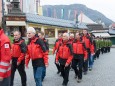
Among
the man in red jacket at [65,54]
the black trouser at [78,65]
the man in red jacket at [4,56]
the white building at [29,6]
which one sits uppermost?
the white building at [29,6]

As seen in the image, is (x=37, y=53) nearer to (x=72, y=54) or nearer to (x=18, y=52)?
(x=18, y=52)

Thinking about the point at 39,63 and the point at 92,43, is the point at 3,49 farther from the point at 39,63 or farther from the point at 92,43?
the point at 92,43

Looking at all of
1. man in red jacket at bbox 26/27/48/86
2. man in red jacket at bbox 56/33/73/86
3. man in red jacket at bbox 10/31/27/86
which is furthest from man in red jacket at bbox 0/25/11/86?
man in red jacket at bbox 56/33/73/86

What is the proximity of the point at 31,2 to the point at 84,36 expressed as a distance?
72950 millimetres

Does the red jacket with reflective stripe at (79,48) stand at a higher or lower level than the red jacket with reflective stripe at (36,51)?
lower

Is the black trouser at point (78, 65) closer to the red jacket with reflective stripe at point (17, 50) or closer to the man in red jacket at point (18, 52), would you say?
the man in red jacket at point (18, 52)

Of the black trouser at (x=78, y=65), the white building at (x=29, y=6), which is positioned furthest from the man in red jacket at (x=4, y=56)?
the white building at (x=29, y=6)

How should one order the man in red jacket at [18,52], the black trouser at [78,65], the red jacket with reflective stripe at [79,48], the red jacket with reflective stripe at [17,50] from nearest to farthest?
the man in red jacket at [18,52] < the red jacket with reflective stripe at [17,50] < the black trouser at [78,65] < the red jacket with reflective stripe at [79,48]

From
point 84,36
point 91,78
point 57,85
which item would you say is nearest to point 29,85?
point 57,85

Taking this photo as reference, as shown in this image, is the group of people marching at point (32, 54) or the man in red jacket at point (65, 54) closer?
the group of people marching at point (32, 54)

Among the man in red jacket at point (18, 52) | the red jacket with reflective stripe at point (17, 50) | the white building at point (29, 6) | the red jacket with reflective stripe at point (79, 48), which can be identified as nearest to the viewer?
the man in red jacket at point (18, 52)

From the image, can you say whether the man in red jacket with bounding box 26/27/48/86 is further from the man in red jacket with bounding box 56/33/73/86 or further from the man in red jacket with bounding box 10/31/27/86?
the man in red jacket with bounding box 56/33/73/86

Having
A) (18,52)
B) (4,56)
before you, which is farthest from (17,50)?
(4,56)

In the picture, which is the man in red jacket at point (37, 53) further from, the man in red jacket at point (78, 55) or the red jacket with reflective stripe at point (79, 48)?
the red jacket with reflective stripe at point (79, 48)
